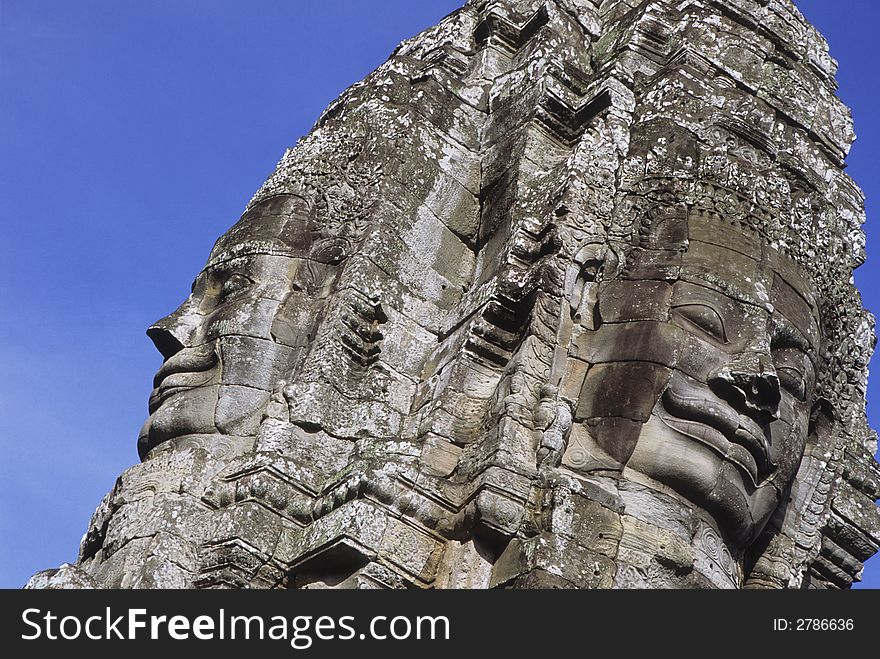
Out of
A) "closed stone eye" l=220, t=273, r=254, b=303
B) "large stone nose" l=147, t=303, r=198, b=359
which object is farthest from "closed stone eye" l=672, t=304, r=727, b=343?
"large stone nose" l=147, t=303, r=198, b=359

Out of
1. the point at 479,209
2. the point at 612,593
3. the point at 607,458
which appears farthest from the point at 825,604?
the point at 479,209

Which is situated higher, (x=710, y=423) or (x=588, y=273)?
(x=588, y=273)

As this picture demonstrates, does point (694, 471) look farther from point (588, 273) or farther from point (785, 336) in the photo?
point (588, 273)

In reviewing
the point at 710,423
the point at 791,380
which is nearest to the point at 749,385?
the point at 710,423

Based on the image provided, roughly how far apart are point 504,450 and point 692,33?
212 inches

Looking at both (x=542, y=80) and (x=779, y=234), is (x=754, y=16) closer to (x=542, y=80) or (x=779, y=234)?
(x=542, y=80)

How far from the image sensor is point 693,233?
11.6 metres

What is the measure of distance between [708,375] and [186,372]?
4.43 meters

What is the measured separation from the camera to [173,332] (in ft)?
41.3

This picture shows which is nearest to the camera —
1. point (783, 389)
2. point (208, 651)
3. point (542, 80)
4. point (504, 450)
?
point (208, 651)

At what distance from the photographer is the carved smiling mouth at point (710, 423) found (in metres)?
10.6

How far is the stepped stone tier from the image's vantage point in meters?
10.4

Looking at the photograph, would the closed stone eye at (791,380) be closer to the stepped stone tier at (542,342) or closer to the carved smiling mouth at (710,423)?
the stepped stone tier at (542,342)

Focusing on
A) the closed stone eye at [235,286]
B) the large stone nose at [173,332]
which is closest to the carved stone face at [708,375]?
the closed stone eye at [235,286]
